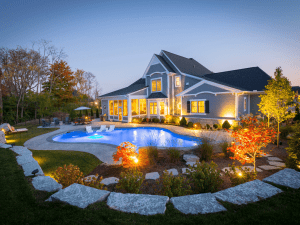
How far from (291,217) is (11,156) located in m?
A: 7.27

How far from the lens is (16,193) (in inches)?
107

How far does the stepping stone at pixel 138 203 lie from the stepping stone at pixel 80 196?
20 centimetres

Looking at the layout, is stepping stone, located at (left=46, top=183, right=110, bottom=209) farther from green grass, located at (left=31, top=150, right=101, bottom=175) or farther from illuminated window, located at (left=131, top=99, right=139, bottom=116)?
illuminated window, located at (left=131, top=99, right=139, bottom=116)

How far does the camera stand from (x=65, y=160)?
5957mm

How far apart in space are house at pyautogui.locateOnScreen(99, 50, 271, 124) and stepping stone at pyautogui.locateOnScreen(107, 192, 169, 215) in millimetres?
12304

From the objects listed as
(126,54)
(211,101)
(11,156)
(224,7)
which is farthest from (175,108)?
(126,54)

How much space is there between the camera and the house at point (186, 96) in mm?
13078

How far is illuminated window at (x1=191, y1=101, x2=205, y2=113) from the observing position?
1429cm

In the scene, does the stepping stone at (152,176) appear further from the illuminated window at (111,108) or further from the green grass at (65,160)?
the illuminated window at (111,108)

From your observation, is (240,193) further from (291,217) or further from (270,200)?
(291,217)

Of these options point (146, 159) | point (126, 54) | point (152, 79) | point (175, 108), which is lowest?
point (146, 159)

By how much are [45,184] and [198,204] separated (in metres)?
3.00

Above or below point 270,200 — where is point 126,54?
above

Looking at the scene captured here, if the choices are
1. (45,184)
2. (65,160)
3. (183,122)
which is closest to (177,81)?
(183,122)
